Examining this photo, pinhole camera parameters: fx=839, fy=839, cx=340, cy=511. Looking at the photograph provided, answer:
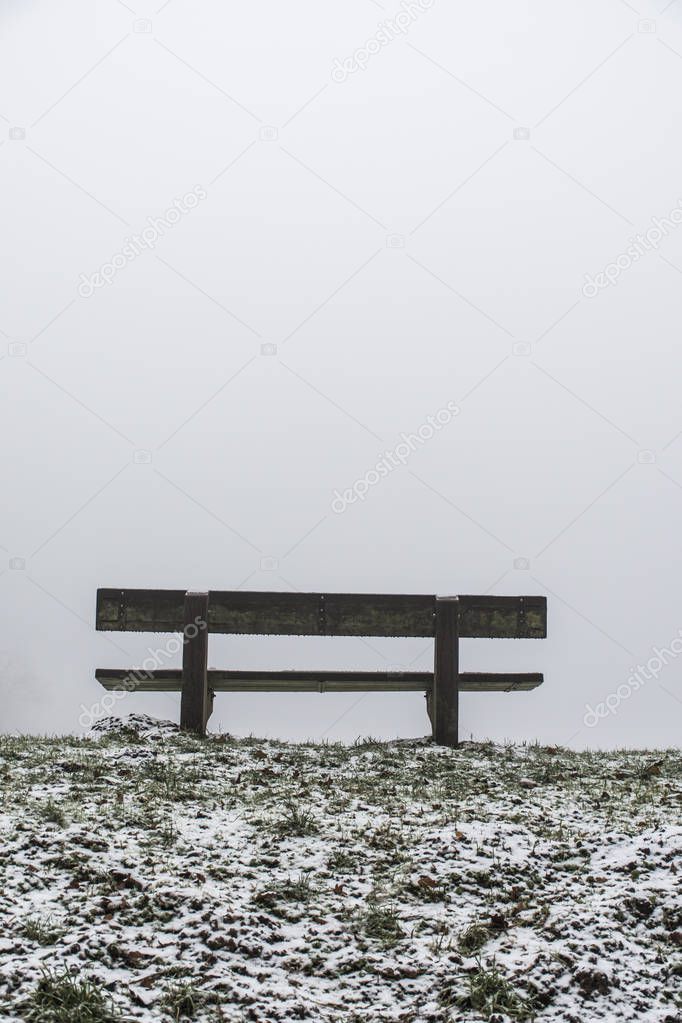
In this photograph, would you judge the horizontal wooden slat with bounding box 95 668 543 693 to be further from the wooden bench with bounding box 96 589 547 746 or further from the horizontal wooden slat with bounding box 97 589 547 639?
the horizontal wooden slat with bounding box 97 589 547 639

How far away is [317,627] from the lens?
8.84 meters

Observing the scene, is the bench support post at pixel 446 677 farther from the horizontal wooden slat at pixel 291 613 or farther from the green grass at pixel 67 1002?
the green grass at pixel 67 1002

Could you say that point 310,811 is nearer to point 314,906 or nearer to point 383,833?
point 383,833

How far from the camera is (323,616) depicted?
8852 millimetres

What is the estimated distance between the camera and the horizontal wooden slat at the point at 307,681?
28.3 feet

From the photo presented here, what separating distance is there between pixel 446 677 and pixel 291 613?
68.9 inches

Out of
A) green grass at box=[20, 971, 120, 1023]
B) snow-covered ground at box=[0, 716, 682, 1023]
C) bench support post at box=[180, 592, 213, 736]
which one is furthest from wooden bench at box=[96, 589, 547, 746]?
green grass at box=[20, 971, 120, 1023]

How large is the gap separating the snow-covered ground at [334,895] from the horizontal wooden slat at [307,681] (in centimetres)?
140

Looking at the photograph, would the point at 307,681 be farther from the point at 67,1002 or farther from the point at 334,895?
the point at 67,1002

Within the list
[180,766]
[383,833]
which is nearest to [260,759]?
[180,766]

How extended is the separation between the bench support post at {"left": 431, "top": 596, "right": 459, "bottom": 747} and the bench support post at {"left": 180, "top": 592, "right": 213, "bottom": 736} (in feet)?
7.85

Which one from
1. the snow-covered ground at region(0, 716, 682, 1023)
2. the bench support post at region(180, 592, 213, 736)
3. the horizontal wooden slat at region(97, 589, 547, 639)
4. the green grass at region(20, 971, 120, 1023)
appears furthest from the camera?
the horizontal wooden slat at region(97, 589, 547, 639)

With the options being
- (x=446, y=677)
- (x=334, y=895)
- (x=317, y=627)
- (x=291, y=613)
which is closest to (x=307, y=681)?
(x=317, y=627)

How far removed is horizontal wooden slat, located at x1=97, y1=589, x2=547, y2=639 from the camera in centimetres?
880
